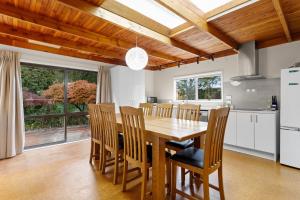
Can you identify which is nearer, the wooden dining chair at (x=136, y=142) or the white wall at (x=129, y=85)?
the wooden dining chair at (x=136, y=142)

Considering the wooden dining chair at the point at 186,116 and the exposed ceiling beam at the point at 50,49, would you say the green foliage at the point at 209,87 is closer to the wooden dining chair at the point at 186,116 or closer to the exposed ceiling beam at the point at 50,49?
the wooden dining chair at the point at 186,116

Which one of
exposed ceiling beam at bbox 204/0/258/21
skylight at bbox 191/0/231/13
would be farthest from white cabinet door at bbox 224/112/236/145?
skylight at bbox 191/0/231/13

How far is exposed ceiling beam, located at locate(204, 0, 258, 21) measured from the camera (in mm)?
2010

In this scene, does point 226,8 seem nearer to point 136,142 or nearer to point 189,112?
point 189,112

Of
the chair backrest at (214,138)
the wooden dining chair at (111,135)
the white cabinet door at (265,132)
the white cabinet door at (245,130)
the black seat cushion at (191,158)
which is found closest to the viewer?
the chair backrest at (214,138)

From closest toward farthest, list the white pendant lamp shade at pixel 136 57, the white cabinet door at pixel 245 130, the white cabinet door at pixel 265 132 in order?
the white pendant lamp shade at pixel 136 57 → the white cabinet door at pixel 265 132 → the white cabinet door at pixel 245 130

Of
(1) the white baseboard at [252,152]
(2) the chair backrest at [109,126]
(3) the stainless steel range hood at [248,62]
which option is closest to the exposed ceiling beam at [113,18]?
(2) the chair backrest at [109,126]

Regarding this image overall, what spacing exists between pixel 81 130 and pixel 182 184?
3.64m

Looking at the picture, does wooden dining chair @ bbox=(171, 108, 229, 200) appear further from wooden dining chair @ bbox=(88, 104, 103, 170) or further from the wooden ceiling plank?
the wooden ceiling plank

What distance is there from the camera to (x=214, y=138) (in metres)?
1.58

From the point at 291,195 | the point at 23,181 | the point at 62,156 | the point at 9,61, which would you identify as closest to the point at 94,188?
the point at 23,181

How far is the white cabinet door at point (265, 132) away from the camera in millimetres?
2967

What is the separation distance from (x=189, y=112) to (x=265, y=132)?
157 cm

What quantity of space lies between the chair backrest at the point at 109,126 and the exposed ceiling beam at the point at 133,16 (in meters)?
1.26
